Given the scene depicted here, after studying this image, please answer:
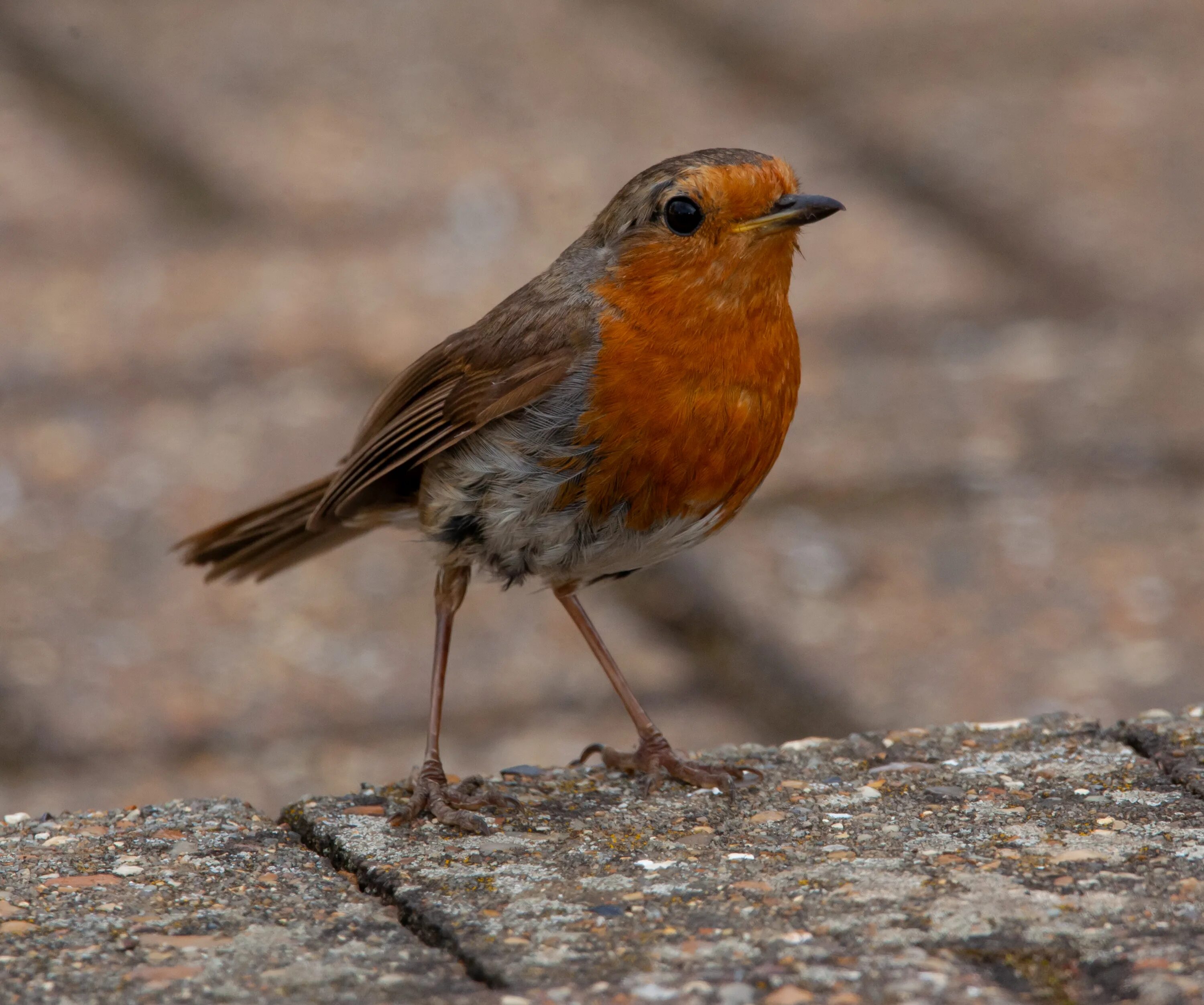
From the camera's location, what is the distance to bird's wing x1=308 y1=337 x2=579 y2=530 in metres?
3.89

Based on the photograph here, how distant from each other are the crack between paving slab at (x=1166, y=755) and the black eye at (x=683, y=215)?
1.33 metres

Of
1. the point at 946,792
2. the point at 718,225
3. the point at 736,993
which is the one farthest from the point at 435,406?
the point at 736,993

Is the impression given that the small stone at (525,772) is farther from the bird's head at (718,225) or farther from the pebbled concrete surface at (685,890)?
the bird's head at (718,225)

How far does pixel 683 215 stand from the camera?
152 inches

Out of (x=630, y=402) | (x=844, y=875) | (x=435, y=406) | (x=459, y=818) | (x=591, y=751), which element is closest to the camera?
(x=844, y=875)

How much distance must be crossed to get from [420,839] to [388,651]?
2.69 metres

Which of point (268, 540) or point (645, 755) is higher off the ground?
point (268, 540)

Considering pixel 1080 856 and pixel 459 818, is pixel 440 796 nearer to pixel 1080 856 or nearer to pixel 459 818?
pixel 459 818

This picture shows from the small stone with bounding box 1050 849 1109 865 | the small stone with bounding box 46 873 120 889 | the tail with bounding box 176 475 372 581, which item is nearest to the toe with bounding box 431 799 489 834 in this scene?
the small stone with bounding box 46 873 120 889

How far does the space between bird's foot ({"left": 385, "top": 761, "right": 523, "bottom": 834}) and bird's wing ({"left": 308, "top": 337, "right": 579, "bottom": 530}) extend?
0.85 meters

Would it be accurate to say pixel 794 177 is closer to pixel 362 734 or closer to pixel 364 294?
pixel 362 734

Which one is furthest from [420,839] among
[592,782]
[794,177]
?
[794,177]

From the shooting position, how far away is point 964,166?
29.7ft

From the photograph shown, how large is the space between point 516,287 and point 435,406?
11.9ft
